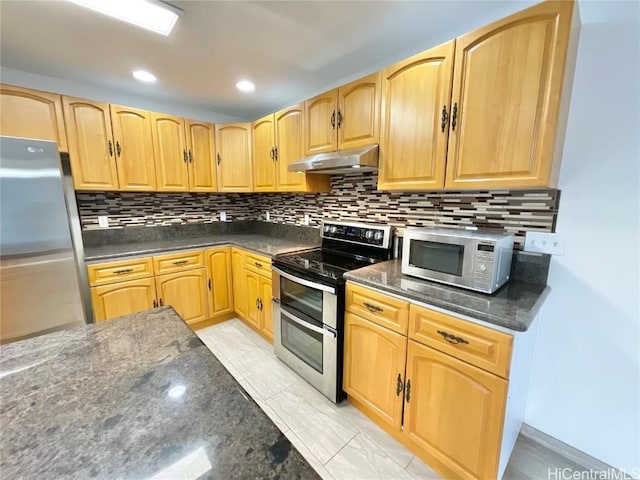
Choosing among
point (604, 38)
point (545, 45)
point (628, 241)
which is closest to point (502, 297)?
→ point (628, 241)

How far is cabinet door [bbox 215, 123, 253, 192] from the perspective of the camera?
2.84m

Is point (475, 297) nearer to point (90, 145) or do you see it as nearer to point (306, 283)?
point (306, 283)

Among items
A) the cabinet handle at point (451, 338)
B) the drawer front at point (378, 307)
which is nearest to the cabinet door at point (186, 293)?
the drawer front at point (378, 307)

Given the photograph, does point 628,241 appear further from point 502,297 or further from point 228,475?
point 228,475

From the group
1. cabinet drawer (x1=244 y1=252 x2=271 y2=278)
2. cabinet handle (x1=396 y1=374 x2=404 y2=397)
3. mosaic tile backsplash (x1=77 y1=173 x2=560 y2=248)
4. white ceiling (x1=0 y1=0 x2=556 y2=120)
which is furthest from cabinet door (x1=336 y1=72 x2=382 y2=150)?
cabinet handle (x1=396 y1=374 x2=404 y2=397)

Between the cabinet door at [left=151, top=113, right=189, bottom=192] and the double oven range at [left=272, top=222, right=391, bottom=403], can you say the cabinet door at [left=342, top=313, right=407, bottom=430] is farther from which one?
the cabinet door at [left=151, top=113, right=189, bottom=192]

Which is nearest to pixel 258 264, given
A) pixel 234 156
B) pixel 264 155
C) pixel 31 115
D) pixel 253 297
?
pixel 253 297

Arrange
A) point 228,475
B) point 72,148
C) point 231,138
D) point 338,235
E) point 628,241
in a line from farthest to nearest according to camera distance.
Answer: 1. point 231,138
2. point 338,235
3. point 72,148
4. point 628,241
5. point 228,475

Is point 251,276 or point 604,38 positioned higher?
point 604,38

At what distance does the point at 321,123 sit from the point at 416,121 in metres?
0.80

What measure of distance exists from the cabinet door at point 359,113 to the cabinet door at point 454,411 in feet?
4.30

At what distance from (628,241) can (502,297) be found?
0.61 m

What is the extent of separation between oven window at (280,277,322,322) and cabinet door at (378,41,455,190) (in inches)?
34.0

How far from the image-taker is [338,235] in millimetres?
2324
